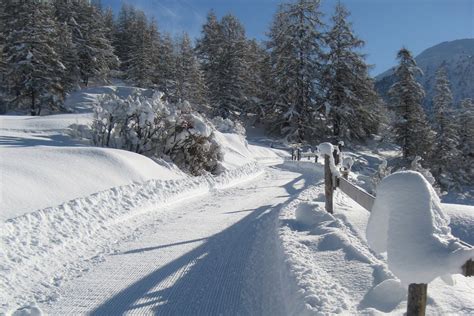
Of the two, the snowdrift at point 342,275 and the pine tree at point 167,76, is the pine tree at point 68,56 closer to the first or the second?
the pine tree at point 167,76

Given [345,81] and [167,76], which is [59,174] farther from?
[167,76]

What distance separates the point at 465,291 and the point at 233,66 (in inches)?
1833

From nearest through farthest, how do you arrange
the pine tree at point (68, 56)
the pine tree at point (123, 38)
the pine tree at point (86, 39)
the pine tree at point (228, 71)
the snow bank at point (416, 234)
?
the snow bank at point (416, 234) < the pine tree at point (68, 56) < the pine tree at point (228, 71) < the pine tree at point (86, 39) < the pine tree at point (123, 38)

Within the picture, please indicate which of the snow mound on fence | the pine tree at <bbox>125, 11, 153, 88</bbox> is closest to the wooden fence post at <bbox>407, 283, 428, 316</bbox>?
the snow mound on fence

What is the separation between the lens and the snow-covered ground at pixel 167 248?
4.50 meters

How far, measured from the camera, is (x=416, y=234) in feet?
9.39

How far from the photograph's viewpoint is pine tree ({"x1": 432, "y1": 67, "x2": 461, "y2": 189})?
3612cm

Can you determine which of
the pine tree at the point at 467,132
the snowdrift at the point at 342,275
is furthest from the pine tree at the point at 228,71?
the snowdrift at the point at 342,275

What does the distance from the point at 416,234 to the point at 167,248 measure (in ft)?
15.6

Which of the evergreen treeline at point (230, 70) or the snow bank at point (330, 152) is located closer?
the snow bank at point (330, 152)

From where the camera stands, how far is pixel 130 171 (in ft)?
36.6

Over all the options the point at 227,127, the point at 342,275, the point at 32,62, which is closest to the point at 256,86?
the point at 227,127

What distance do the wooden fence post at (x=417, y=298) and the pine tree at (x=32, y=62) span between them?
114 ft

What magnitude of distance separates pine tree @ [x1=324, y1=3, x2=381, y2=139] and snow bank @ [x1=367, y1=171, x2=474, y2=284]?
4028 cm
